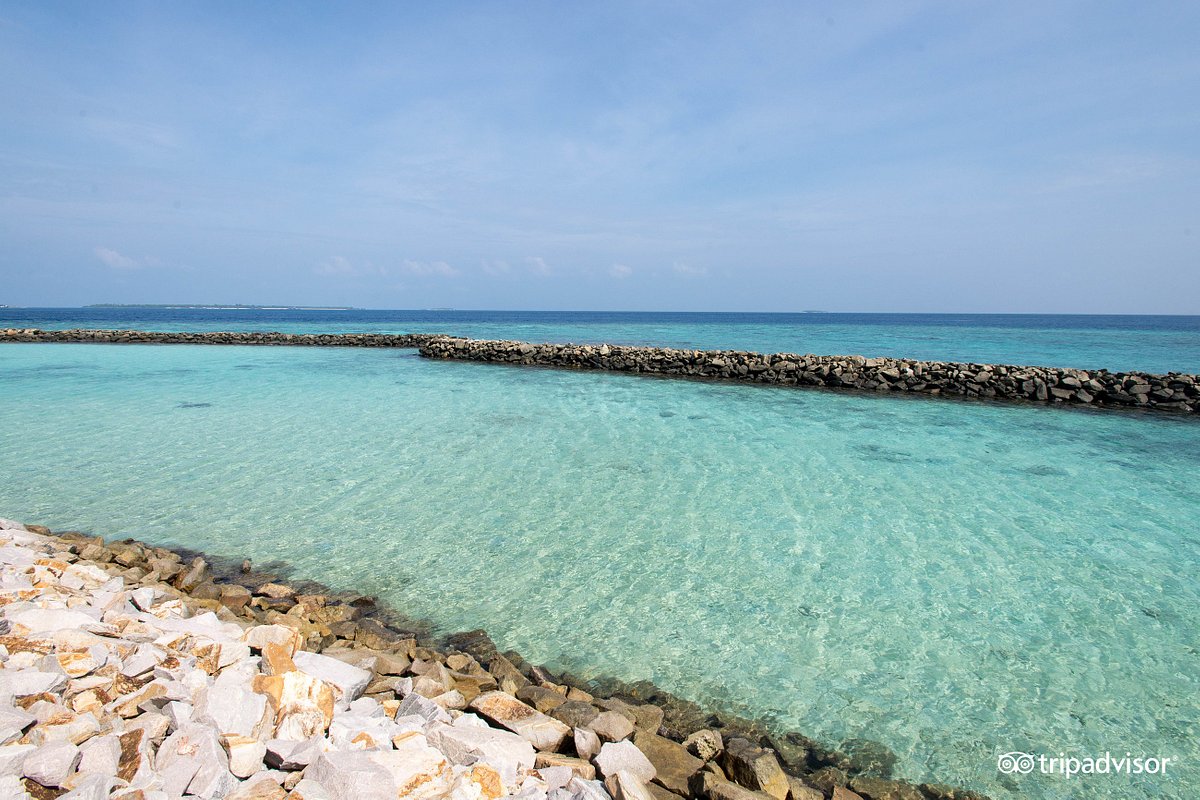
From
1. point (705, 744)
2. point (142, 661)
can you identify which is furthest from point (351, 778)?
point (705, 744)

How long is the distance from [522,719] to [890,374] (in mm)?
15991

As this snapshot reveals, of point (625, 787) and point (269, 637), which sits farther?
point (269, 637)

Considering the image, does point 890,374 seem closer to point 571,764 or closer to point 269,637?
point 571,764

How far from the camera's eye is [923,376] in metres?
16.3

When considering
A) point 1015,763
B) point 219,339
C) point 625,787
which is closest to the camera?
point 625,787

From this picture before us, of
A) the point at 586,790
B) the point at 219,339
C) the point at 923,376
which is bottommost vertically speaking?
the point at 586,790

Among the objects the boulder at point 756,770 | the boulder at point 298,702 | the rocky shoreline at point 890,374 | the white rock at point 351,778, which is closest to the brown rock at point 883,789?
the boulder at point 756,770

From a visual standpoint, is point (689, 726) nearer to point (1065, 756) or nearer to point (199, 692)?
point (1065, 756)

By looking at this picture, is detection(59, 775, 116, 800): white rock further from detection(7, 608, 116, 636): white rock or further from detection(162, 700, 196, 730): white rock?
detection(7, 608, 116, 636): white rock

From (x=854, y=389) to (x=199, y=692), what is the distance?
1621 centimetres

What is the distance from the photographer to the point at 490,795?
231 cm

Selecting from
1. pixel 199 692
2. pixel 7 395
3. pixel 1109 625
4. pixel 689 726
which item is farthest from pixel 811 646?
pixel 7 395

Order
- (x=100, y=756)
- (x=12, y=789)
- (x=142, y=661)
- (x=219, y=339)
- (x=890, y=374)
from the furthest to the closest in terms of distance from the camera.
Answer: (x=219, y=339)
(x=890, y=374)
(x=142, y=661)
(x=100, y=756)
(x=12, y=789)

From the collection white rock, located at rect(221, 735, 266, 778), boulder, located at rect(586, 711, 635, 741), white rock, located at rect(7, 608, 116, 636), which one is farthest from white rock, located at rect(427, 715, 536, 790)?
white rock, located at rect(7, 608, 116, 636)
